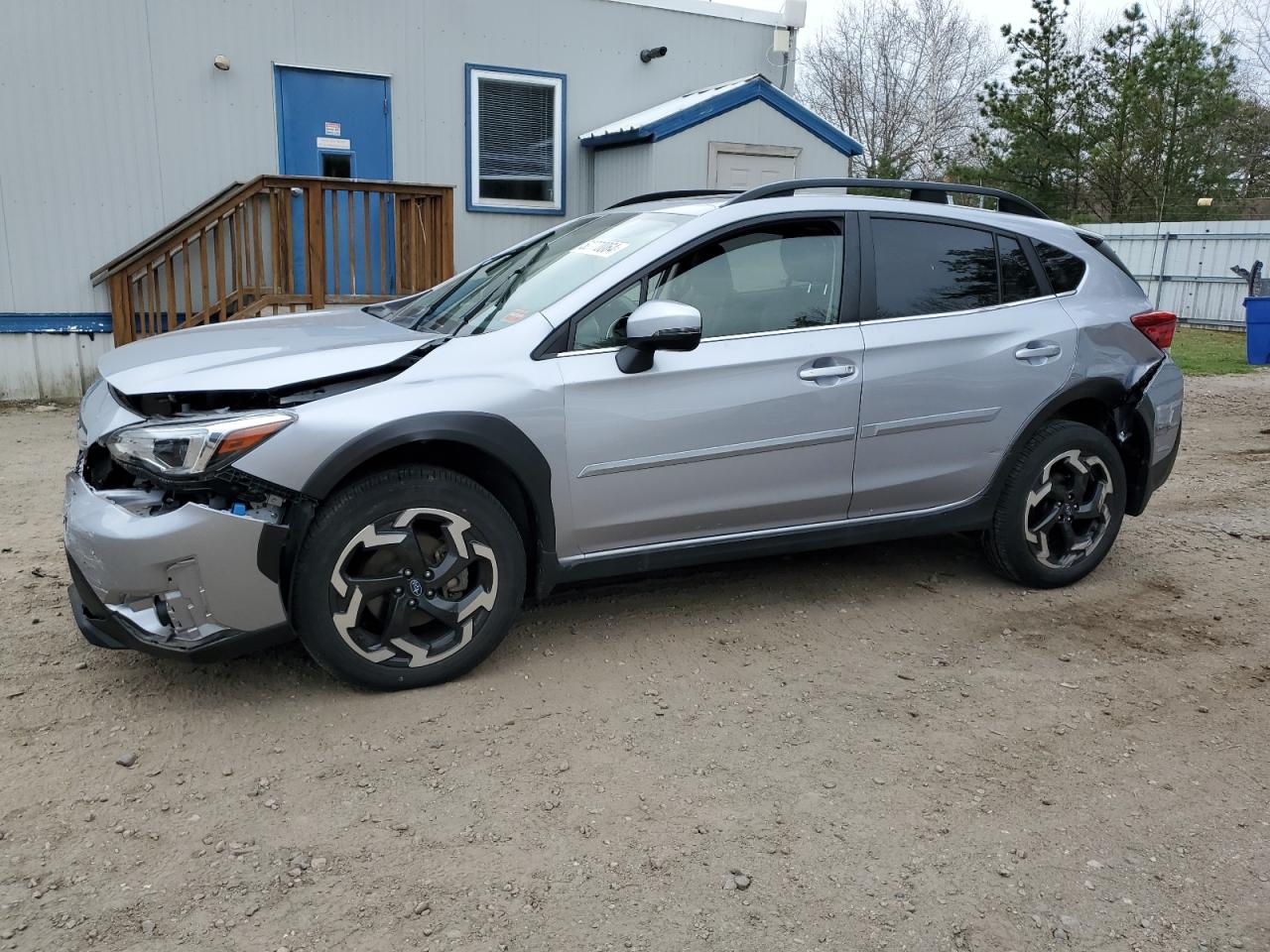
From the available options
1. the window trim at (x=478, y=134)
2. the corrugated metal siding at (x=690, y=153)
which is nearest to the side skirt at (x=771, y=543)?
the corrugated metal siding at (x=690, y=153)

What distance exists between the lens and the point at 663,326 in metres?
3.56

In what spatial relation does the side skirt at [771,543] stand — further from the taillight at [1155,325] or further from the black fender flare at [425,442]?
the taillight at [1155,325]

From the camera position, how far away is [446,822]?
9.48 feet

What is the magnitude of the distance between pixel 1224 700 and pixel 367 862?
2.99 meters

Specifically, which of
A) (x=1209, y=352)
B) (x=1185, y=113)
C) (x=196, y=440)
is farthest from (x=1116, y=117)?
Answer: (x=196, y=440)

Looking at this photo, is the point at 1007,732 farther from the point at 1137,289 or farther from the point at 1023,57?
the point at 1023,57

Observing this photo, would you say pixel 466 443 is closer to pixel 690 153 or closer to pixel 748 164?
pixel 690 153

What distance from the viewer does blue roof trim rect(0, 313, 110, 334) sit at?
8920 millimetres

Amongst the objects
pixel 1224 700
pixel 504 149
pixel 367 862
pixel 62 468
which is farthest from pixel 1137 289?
pixel 504 149

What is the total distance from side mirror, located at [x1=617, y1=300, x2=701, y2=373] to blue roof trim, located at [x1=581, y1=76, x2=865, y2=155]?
7000mm

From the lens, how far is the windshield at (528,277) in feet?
12.8

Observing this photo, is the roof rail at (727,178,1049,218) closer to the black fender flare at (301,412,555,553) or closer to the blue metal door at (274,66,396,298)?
the black fender flare at (301,412,555,553)

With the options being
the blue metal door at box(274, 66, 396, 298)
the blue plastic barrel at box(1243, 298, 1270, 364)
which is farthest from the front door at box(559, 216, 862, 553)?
the blue plastic barrel at box(1243, 298, 1270, 364)

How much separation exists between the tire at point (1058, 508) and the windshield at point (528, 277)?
6.20 ft
